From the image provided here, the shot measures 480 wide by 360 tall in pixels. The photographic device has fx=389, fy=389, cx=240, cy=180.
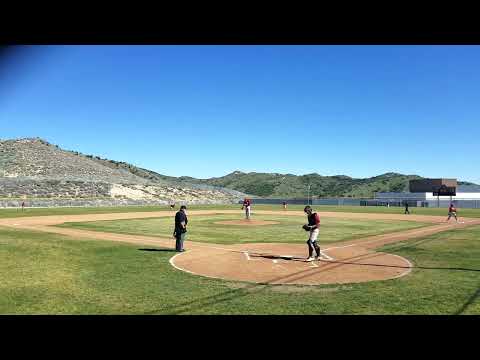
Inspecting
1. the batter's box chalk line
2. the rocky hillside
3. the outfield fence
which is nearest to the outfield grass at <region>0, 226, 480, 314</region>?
the batter's box chalk line

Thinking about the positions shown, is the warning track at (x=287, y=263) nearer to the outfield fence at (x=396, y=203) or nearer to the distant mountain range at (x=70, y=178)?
the outfield fence at (x=396, y=203)

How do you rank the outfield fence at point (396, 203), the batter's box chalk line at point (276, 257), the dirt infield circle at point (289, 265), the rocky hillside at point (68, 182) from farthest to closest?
the rocky hillside at point (68, 182) → the outfield fence at point (396, 203) → the batter's box chalk line at point (276, 257) → the dirt infield circle at point (289, 265)

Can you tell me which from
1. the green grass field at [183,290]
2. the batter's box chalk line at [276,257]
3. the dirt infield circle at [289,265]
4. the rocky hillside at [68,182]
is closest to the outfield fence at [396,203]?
the rocky hillside at [68,182]

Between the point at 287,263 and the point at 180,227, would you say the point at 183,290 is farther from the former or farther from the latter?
the point at 180,227

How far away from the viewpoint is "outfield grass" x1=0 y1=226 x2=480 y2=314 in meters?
8.24

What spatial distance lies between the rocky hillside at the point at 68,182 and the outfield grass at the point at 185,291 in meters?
59.6

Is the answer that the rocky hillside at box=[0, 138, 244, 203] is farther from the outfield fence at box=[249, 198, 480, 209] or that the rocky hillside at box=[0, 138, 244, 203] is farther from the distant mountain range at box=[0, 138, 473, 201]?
the outfield fence at box=[249, 198, 480, 209]

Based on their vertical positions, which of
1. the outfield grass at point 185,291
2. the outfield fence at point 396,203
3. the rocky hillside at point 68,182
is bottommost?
the outfield grass at point 185,291

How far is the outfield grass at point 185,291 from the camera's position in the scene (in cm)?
824

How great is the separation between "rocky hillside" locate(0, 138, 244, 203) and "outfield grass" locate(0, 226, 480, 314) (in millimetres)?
59583

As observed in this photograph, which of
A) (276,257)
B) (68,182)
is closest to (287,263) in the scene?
(276,257)
